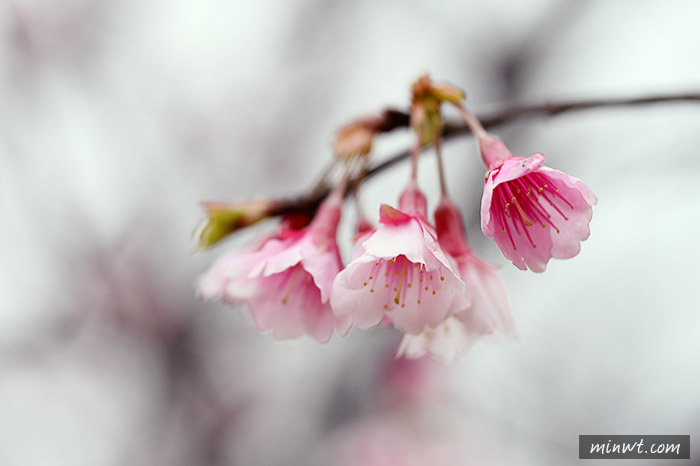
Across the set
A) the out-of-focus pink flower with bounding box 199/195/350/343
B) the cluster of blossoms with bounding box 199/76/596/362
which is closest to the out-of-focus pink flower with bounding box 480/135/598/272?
the cluster of blossoms with bounding box 199/76/596/362

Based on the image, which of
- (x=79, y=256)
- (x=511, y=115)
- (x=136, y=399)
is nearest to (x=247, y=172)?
(x=79, y=256)

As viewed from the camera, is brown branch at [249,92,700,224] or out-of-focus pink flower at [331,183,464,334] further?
brown branch at [249,92,700,224]

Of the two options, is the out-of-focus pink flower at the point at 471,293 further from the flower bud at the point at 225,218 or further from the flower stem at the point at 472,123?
the flower bud at the point at 225,218
